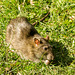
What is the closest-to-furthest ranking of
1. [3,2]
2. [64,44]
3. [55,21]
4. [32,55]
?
1. [32,55]
2. [64,44]
3. [55,21]
4. [3,2]

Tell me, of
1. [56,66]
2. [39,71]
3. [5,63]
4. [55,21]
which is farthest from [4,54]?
[55,21]

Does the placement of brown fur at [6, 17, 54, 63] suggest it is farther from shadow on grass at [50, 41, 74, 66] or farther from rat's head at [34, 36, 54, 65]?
shadow on grass at [50, 41, 74, 66]

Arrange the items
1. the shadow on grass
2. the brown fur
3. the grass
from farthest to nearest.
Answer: the shadow on grass < the brown fur < the grass

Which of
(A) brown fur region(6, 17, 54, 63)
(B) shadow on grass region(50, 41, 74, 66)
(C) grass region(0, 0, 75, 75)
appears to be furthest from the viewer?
(B) shadow on grass region(50, 41, 74, 66)

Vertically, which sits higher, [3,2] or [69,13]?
[3,2]

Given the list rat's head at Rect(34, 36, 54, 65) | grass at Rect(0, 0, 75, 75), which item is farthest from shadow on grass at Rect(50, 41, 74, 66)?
rat's head at Rect(34, 36, 54, 65)

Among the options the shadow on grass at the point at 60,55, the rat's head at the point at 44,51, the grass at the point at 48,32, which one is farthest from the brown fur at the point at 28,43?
the shadow on grass at the point at 60,55

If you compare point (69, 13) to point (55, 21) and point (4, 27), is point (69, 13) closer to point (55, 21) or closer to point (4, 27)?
point (55, 21)

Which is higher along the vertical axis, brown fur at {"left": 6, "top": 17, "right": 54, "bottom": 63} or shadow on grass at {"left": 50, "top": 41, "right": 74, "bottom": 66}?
brown fur at {"left": 6, "top": 17, "right": 54, "bottom": 63}
